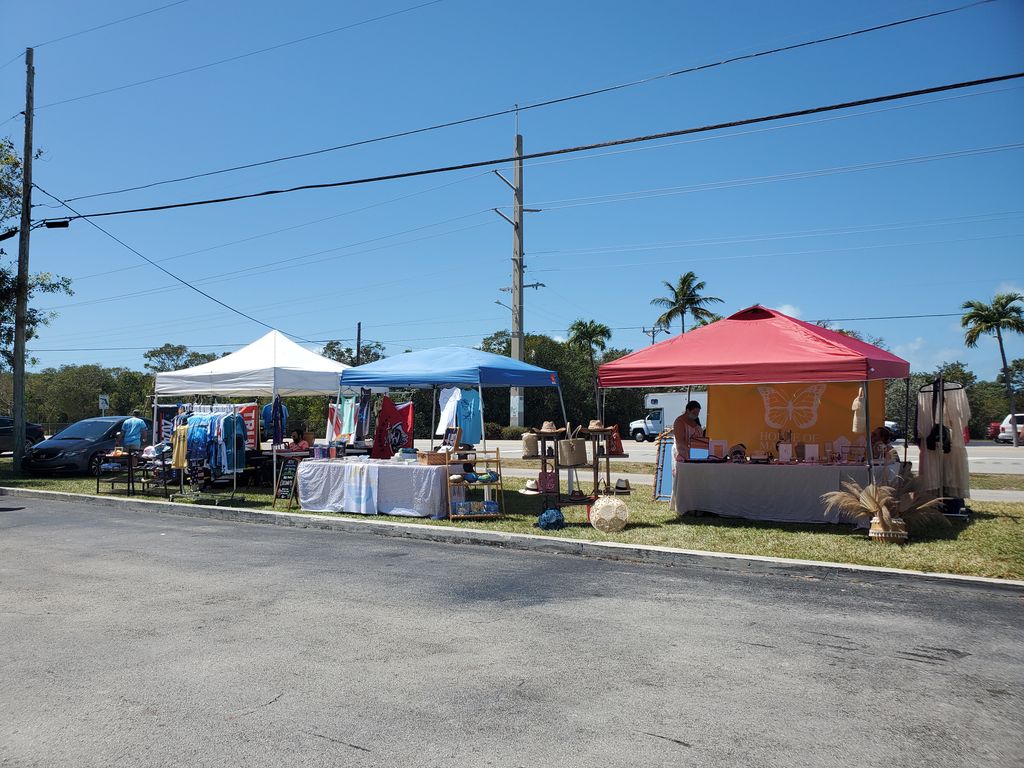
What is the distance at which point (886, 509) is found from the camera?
10.1 meters

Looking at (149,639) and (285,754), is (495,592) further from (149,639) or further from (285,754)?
(285,754)

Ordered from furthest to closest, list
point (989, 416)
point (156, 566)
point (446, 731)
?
1. point (989, 416)
2. point (156, 566)
3. point (446, 731)

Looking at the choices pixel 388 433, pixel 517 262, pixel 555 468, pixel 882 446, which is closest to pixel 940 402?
pixel 882 446

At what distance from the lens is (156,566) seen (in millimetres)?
8914

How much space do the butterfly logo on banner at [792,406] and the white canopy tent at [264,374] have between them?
8.42 m

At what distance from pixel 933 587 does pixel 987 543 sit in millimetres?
2400

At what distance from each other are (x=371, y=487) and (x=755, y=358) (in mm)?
6445

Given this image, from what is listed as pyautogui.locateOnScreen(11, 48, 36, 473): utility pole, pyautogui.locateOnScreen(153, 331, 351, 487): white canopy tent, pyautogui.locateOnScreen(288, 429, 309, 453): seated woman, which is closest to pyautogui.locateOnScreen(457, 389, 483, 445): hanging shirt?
pyautogui.locateOnScreen(153, 331, 351, 487): white canopy tent

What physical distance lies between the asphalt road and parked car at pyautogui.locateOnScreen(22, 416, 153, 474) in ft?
45.5

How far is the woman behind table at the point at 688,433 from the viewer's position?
42.0ft

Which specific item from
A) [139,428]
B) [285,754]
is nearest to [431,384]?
[285,754]

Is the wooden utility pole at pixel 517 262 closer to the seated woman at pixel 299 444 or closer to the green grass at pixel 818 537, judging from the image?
the seated woman at pixel 299 444

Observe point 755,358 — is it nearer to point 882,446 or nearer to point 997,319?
point 882,446

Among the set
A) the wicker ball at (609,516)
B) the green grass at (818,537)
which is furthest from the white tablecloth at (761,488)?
the wicker ball at (609,516)
